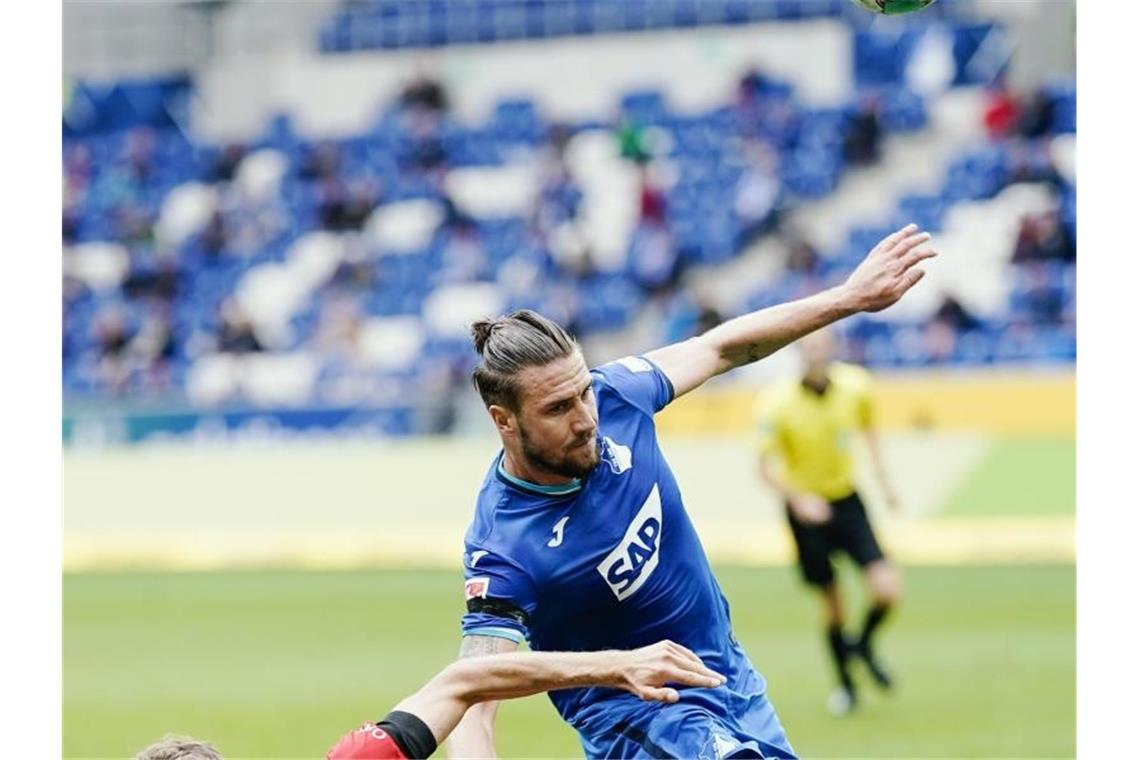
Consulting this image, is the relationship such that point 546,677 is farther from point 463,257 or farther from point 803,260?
point 463,257

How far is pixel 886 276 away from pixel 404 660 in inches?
332

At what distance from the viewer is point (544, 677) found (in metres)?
4.89

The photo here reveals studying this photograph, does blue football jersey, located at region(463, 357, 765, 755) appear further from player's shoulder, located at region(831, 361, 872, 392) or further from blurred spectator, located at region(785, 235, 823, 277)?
blurred spectator, located at region(785, 235, 823, 277)

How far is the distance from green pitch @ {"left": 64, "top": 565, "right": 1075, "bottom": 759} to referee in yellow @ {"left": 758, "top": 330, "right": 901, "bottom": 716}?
57 cm

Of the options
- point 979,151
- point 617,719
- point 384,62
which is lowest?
point 617,719

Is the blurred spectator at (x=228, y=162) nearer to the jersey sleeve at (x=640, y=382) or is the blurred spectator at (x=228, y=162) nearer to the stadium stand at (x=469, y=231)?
A: the stadium stand at (x=469, y=231)

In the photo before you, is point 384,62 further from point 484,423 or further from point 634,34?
point 484,423

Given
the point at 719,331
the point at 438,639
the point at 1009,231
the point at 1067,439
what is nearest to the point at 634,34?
the point at 1009,231

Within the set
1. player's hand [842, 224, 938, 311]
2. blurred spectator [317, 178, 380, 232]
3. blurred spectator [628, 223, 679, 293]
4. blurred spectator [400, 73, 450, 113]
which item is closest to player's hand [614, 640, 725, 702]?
player's hand [842, 224, 938, 311]

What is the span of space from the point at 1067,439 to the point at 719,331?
14942 millimetres

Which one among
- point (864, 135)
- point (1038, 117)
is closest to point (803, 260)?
point (864, 135)

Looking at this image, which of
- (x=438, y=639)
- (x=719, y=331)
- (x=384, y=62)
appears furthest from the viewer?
(x=384, y=62)

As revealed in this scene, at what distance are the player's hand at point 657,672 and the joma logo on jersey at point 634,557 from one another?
88 centimetres

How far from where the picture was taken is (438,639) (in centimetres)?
1473
